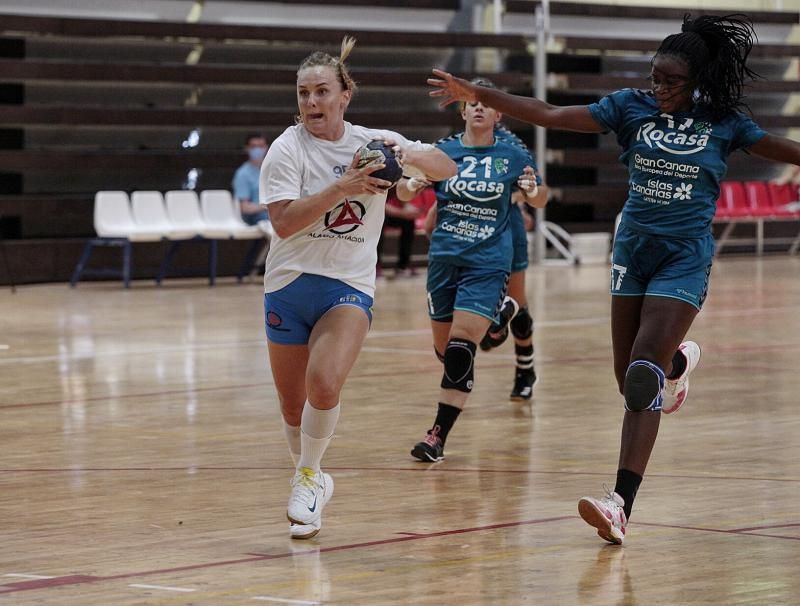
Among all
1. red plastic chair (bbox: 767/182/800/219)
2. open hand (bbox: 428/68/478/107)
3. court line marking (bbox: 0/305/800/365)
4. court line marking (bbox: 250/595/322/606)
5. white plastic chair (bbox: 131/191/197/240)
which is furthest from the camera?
red plastic chair (bbox: 767/182/800/219)

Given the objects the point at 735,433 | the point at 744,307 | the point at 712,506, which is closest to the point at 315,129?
the point at 712,506

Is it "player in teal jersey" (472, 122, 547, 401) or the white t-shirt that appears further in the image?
"player in teal jersey" (472, 122, 547, 401)

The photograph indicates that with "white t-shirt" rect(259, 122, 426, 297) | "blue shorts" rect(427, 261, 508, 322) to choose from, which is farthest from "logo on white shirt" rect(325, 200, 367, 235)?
"blue shorts" rect(427, 261, 508, 322)

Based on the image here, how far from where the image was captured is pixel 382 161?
209 inches

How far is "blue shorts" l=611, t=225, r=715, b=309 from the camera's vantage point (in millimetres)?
5566

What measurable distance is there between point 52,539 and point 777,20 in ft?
76.2

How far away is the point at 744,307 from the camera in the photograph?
15570 millimetres

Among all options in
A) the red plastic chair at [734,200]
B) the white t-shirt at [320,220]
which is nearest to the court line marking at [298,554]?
the white t-shirt at [320,220]

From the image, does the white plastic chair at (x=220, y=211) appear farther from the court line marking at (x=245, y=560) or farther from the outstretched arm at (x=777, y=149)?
the outstretched arm at (x=777, y=149)

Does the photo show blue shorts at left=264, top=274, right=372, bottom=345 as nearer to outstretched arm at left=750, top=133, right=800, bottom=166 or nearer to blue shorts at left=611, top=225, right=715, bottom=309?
blue shorts at left=611, top=225, right=715, bottom=309

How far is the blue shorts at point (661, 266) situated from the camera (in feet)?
18.3

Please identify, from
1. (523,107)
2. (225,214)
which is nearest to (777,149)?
(523,107)

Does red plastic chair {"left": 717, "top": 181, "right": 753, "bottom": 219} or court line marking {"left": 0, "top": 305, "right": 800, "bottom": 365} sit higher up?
court line marking {"left": 0, "top": 305, "right": 800, "bottom": 365}

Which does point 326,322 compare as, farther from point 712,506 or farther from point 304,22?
point 304,22
